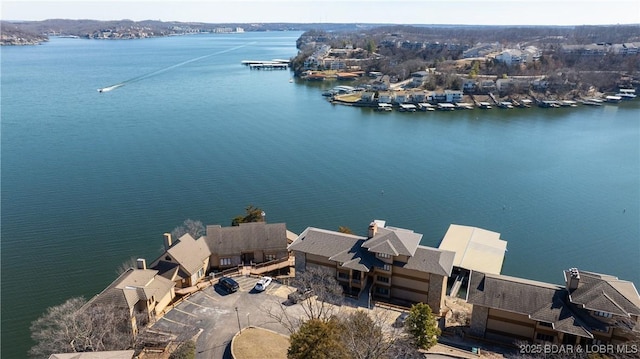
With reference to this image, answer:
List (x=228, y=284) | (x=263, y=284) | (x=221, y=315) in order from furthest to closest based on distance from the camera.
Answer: (x=263, y=284), (x=228, y=284), (x=221, y=315)

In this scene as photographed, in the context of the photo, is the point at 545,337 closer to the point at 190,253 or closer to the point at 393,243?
the point at 393,243

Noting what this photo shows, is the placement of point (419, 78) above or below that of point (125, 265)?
above

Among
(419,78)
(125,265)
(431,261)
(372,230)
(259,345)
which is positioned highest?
(419,78)

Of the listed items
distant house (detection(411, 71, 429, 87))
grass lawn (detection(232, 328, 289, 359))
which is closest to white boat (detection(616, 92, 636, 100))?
distant house (detection(411, 71, 429, 87))

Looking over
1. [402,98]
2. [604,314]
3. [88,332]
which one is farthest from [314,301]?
[402,98]

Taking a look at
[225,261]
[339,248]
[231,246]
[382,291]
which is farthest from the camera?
[225,261]

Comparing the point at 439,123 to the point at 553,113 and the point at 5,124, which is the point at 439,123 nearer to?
the point at 553,113

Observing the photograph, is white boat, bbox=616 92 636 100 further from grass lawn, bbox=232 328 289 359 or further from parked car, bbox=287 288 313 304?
grass lawn, bbox=232 328 289 359

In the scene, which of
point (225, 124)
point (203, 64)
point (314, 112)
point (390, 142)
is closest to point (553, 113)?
point (390, 142)
